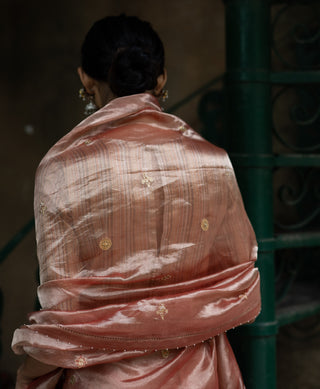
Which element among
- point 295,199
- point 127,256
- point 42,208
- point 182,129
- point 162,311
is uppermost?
point 182,129

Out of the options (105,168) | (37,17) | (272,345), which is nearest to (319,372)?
(272,345)

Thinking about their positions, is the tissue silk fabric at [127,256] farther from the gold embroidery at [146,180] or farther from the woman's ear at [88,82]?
the woman's ear at [88,82]

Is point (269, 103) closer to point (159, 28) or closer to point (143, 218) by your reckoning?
point (143, 218)

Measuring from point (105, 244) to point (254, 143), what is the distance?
0.70 metres

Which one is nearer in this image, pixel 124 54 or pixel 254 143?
pixel 124 54

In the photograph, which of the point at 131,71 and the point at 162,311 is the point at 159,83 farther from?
the point at 162,311

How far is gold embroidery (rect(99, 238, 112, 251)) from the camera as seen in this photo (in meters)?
1.05

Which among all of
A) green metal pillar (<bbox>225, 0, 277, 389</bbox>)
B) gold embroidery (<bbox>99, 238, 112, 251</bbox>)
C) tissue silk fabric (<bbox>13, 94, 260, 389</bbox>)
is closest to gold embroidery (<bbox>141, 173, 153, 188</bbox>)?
tissue silk fabric (<bbox>13, 94, 260, 389</bbox>)

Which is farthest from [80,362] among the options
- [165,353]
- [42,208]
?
[42,208]

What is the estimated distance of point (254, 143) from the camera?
5.18ft

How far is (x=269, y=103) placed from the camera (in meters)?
1.60

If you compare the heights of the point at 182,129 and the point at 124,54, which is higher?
the point at 124,54

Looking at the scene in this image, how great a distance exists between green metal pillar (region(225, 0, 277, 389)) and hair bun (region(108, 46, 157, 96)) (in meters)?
0.51

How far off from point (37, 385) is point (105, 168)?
0.48 metres
